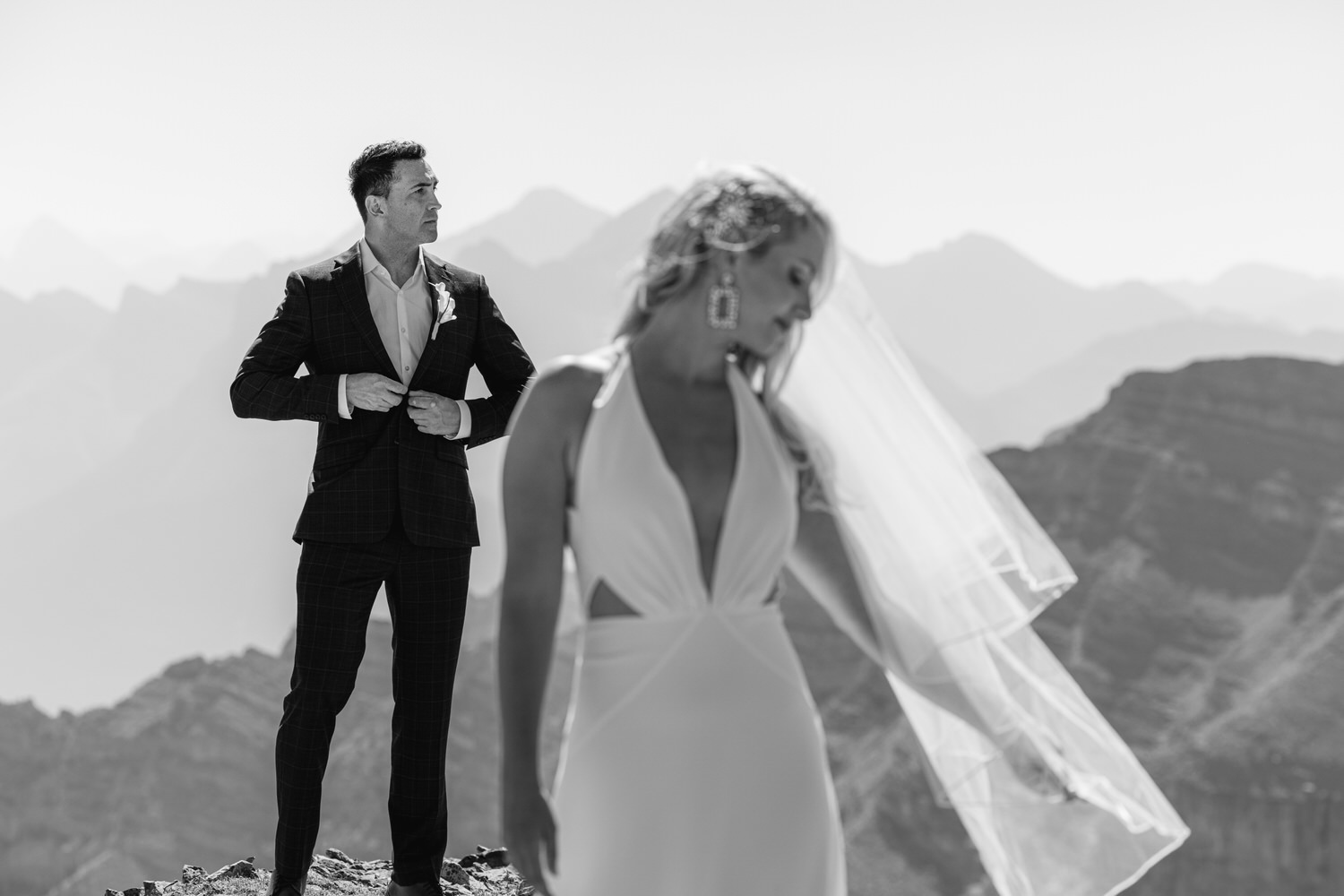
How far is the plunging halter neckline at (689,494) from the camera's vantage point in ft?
7.10

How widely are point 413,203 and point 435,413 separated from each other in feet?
2.18

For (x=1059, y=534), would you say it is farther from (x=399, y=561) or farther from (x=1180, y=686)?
(x=399, y=561)

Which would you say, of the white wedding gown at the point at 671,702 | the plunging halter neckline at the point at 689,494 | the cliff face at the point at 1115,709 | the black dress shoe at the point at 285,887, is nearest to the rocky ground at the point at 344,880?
the black dress shoe at the point at 285,887

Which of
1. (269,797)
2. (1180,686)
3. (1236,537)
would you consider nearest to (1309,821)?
(1180,686)

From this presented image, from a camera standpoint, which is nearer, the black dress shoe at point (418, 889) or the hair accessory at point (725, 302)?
the hair accessory at point (725, 302)

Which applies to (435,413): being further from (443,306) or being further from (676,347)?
(676,347)

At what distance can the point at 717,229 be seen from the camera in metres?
2.17

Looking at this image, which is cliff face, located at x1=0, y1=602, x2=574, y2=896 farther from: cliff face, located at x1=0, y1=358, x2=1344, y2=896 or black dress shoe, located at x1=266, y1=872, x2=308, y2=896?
black dress shoe, located at x1=266, y1=872, x2=308, y2=896

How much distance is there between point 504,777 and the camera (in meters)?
2.16

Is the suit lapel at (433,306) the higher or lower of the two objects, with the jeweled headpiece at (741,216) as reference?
lower

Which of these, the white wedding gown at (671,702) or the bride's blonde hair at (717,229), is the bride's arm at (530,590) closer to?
the white wedding gown at (671,702)

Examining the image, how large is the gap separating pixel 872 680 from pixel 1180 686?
17.2 metres

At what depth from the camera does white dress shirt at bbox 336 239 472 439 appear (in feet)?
13.9

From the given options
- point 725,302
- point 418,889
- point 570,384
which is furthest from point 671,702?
point 418,889
